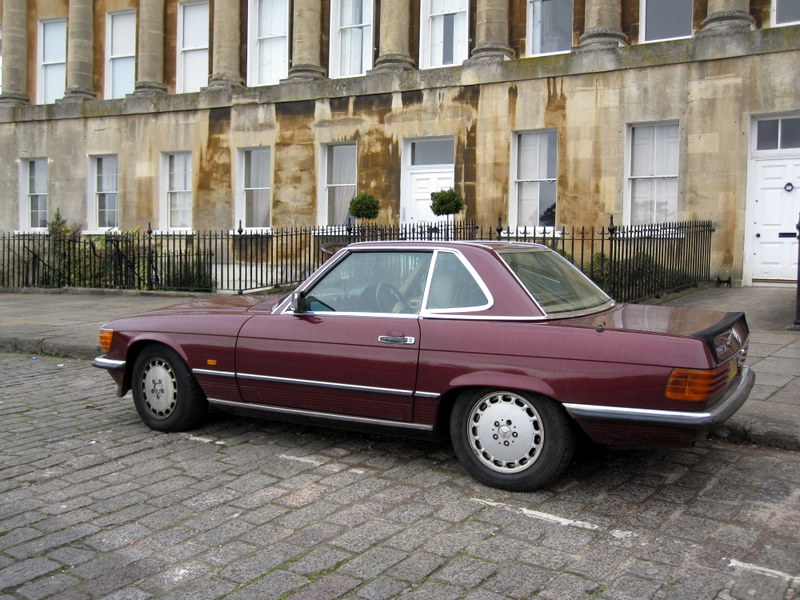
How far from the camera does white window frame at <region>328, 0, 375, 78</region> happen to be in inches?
818

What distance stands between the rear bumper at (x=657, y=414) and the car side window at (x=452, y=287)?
0.94m

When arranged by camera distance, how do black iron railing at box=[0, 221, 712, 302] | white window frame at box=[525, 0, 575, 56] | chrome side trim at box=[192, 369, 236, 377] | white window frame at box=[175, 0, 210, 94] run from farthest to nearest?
white window frame at box=[175, 0, 210, 94], white window frame at box=[525, 0, 575, 56], black iron railing at box=[0, 221, 712, 302], chrome side trim at box=[192, 369, 236, 377]

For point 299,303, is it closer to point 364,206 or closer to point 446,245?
point 446,245

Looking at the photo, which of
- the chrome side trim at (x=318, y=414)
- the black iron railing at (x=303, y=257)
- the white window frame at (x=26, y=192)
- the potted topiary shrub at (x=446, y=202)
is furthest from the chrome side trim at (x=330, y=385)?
the white window frame at (x=26, y=192)

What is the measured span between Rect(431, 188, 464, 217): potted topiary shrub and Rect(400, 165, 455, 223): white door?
151 cm

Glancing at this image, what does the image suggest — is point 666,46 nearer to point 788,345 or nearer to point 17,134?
point 788,345

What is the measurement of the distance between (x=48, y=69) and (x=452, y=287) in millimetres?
24675

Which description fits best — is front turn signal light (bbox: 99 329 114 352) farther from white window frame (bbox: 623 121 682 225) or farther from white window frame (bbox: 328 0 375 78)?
white window frame (bbox: 328 0 375 78)

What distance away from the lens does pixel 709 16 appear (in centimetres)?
1596

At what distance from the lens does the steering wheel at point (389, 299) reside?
5.36 metres

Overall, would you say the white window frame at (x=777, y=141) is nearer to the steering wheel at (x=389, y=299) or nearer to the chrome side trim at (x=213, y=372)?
the steering wheel at (x=389, y=299)

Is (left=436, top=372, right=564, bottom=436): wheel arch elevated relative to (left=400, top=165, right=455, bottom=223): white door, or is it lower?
lower

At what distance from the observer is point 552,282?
5.43m

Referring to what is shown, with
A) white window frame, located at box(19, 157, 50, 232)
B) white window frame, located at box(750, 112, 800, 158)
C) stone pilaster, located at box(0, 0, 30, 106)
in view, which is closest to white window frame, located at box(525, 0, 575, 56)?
white window frame, located at box(750, 112, 800, 158)
